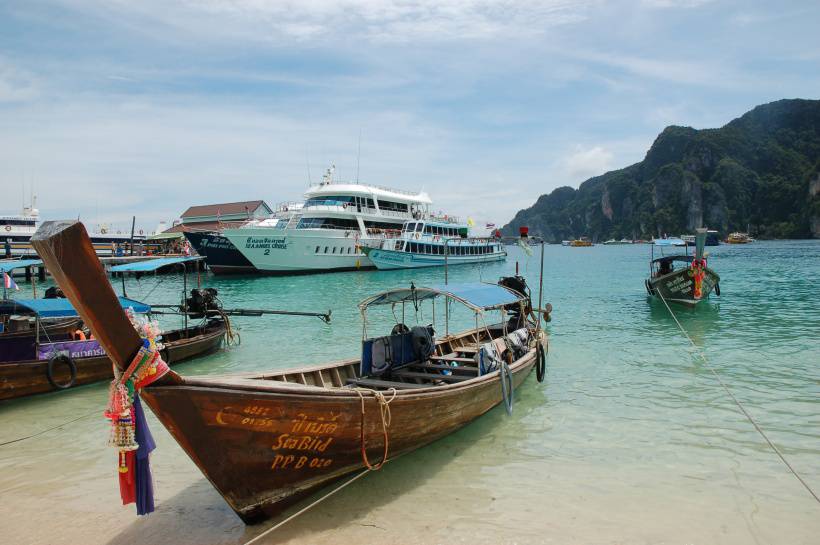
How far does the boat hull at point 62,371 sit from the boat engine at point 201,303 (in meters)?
1.96

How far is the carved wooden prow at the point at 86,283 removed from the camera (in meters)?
3.61

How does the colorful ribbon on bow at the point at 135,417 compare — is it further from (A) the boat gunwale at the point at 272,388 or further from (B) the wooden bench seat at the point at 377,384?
(B) the wooden bench seat at the point at 377,384

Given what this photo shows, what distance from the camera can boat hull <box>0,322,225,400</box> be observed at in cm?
939

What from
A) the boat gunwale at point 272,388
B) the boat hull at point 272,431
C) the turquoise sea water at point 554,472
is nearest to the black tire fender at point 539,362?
the turquoise sea water at point 554,472

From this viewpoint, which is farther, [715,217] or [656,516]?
[715,217]

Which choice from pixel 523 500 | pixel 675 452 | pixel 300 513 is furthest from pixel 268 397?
pixel 675 452

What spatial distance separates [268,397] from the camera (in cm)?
482

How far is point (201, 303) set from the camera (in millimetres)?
15891

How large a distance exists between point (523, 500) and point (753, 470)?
10.9ft

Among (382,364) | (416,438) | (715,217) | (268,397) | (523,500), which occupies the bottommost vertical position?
(523,500)

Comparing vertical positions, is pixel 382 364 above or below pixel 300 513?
above

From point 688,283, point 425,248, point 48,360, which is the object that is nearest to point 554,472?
point 48,360

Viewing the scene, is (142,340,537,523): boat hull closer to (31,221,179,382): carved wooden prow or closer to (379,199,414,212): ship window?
(31,221,179,382): carved wooden prow

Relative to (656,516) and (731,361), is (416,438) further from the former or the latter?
(731,361)
